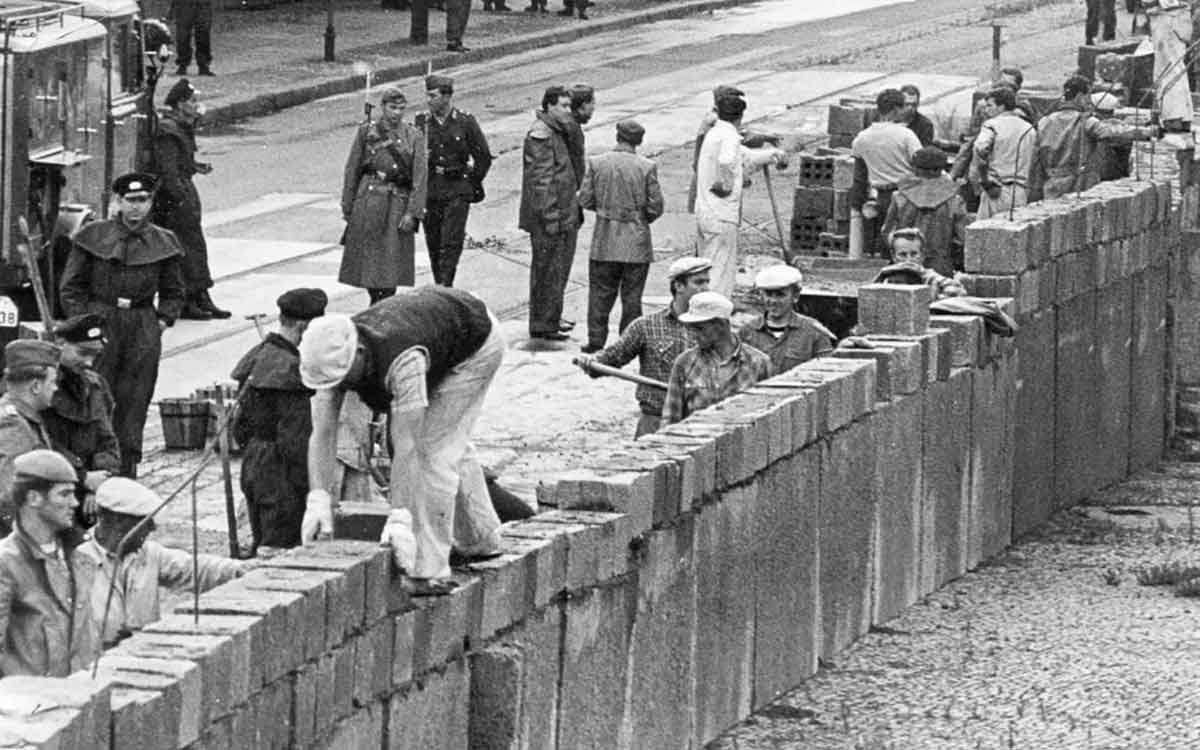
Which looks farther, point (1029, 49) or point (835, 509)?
point (1029, 49)

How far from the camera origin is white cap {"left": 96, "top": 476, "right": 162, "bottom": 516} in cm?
1170

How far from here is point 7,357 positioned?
1369 centimetres

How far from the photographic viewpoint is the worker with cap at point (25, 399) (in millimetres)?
13094

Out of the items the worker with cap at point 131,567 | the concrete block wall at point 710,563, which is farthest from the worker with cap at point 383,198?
the worker with cap at point 131,567

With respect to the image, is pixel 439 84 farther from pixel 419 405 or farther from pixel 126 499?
pixel 419 405

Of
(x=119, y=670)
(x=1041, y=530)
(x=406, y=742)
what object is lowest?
(x=1041, y=530)

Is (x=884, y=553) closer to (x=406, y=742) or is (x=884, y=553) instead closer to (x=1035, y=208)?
(x=1035, y=208)

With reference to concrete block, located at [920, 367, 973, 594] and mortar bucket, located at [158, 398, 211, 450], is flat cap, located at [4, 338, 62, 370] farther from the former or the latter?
concrete block, located at [920, 367, 973, 594]

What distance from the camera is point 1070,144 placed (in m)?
24.9

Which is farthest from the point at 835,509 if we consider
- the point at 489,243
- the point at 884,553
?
the point at 489,243

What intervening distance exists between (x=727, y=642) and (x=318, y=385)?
4.68 m

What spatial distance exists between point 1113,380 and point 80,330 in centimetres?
1039

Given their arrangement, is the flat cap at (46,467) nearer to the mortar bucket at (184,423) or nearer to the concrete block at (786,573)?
the concrete block at (786,573)

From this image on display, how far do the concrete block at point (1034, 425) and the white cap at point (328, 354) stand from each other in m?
10.3
